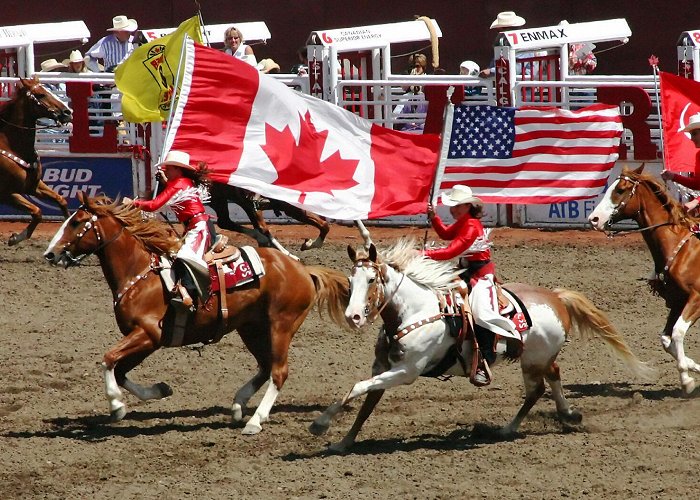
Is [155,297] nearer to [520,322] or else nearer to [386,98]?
[520,322]

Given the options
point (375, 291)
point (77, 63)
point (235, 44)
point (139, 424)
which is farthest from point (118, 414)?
point (77, 63)

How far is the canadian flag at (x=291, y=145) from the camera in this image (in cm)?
1087

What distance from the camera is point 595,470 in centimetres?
859

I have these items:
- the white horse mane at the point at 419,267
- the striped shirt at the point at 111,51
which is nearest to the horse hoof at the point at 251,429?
the white horse mane at the point at 419,267

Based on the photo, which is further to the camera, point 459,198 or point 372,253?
point 459,198

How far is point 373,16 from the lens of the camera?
23188 millimetres

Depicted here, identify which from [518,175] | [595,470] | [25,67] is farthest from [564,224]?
[595,470]

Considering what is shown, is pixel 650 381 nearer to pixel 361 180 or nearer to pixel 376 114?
pixel 361 180

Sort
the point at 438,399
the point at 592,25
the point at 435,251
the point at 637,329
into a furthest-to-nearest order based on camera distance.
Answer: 1. the point at 592,25
2. the point at 637,329
3. the point at 438,399
4. the point at 435,251

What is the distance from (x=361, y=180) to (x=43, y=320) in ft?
12.6

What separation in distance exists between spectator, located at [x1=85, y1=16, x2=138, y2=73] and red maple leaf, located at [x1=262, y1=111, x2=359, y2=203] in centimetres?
848

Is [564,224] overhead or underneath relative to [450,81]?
underneath

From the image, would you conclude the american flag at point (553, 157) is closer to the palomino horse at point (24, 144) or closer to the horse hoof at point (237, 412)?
the palomino horse at point (24, 144)

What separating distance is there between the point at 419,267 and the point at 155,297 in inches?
76.6
